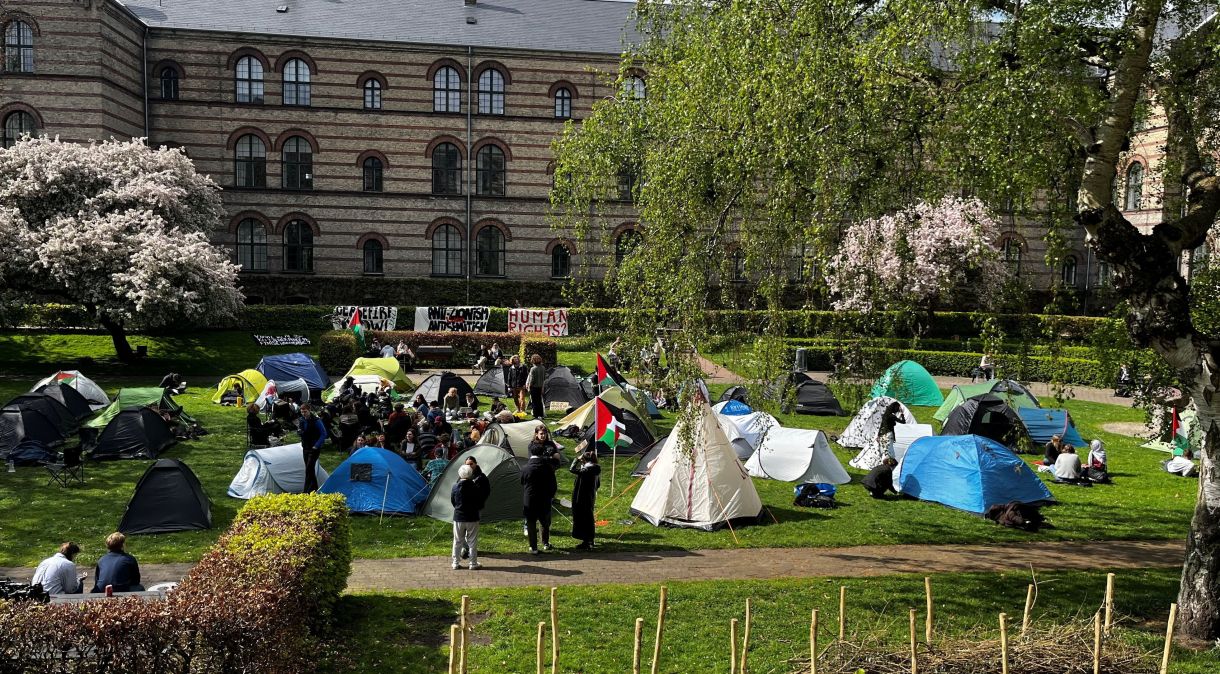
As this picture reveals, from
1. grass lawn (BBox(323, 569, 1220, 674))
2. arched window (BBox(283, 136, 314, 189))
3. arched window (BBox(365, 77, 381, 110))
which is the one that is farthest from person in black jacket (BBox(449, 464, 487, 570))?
arched window (BBox(365, 77, 381, 110))

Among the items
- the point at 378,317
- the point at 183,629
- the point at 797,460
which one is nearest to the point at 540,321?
the point at 378,317

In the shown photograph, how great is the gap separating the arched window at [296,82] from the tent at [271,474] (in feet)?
95.8

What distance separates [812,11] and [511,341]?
2423 centimetres

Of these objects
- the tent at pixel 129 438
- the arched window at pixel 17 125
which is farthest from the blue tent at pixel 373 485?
the arched window at pixel 17 125

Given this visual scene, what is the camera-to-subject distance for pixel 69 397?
22094mm

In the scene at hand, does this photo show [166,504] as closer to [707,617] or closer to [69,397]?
[707,617]

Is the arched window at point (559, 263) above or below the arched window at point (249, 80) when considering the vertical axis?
below

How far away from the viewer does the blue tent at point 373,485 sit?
15555 mm

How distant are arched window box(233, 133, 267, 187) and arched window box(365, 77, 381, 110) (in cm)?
495

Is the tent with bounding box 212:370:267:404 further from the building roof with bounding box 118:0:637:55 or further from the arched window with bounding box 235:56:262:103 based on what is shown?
the building roof with bounding box 118:0:637:55

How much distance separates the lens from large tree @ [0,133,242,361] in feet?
94.0

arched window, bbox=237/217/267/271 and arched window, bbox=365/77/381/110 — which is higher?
arched window, bbox=365/77/381/110

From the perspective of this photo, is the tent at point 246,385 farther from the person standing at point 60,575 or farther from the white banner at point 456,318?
the person standing at point 60,575

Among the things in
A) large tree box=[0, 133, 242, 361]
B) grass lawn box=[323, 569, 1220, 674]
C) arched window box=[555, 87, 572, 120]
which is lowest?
grass lawn box=[323, 569, 1220, 674]
